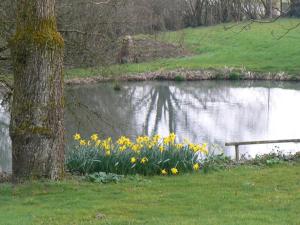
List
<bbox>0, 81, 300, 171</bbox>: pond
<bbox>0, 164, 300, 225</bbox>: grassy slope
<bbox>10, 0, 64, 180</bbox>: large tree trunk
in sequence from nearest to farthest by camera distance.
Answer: <bbox>0, 164, 300, 225</bbox>: grassy slope < <bbox>10, 0, 64, 180</bbox>: large tree trunk < <bbox>0, 81, 300, 171</bbox>: pond

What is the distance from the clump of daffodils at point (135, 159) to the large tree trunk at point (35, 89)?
1534 mm

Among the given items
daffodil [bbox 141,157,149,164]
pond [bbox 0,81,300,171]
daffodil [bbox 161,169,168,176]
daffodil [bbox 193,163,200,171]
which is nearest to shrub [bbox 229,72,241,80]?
pond [bbox 0,81,300,171]

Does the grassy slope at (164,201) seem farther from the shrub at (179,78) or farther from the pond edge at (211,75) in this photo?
the pond edge at (211,75)

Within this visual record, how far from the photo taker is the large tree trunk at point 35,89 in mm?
9492

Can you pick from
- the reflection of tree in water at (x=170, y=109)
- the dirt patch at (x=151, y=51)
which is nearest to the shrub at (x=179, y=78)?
the reflection of tree in water at (x=170, y=109)

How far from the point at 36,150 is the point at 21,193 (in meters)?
0.84

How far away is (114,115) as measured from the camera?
81.8 ft

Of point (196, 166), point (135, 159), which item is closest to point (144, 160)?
point (135, 159)

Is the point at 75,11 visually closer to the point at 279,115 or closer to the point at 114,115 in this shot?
the point at 114,115

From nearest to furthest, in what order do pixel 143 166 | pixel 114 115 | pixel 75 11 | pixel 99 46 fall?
pixel 143 166 → pixel 99 46 → pixel 75 11 → pixel 114 115

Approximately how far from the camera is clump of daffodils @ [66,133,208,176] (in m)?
11.1

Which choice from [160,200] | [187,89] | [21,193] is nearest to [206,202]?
[160,200]

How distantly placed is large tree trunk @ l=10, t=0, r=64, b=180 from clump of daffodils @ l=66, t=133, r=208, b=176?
1.53 metres

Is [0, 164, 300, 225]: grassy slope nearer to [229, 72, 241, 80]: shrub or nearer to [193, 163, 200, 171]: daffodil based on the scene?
[193, 163, 200, 171]: daffodil
